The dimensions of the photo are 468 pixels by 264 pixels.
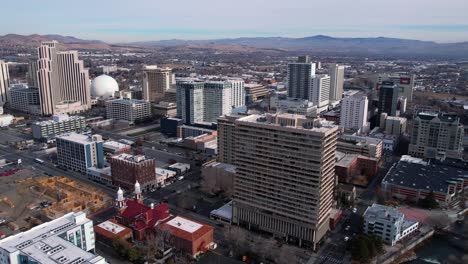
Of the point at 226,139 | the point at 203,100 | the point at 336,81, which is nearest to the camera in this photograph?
the point at 226,139

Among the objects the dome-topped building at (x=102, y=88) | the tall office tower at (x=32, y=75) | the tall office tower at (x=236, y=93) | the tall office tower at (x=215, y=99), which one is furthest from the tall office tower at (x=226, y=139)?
the tall office tower at (x=32, y=75)

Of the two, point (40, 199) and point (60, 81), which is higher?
point (60, 81)

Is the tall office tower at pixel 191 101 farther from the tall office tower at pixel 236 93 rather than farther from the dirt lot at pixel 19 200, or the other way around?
the dirt lot at pixel 19 200

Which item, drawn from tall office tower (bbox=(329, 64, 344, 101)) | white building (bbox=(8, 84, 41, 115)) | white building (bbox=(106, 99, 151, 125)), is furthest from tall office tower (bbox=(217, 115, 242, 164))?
tall office tower (bbox=(329, 64, 344, 101))

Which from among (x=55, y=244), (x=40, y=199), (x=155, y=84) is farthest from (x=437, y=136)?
(x=155, y=84)

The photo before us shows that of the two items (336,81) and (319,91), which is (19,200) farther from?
(336,81)
